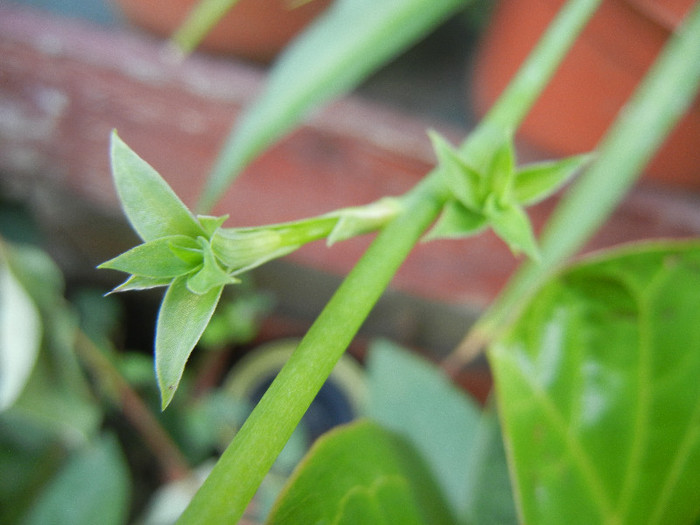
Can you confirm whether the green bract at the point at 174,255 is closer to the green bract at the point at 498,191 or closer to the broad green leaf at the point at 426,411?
the green bract at the point at 498,191

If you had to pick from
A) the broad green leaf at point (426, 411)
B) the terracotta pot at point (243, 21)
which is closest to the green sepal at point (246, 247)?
the broad green leaf at point (426, 411)

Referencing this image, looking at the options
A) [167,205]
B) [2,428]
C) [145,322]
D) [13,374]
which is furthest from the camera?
[145,322]

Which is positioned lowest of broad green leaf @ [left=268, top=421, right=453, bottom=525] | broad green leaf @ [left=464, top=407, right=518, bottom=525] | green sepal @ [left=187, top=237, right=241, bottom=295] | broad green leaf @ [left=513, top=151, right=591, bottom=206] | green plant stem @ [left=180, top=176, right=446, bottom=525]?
broad green leaf @ [left=464, top=407, right=518, bottom=525]

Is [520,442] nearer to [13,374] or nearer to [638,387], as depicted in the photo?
[638,387]

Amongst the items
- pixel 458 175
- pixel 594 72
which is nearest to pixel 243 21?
pixel 594 72

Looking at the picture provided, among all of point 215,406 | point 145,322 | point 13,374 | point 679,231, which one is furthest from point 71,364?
point 679,231

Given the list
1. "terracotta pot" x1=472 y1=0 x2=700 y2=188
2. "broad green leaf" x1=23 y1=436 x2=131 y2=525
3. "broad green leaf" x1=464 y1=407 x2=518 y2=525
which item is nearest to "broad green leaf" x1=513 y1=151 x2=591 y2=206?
"broad green leaf" x1=464 y1=407 x2=518 y2=525

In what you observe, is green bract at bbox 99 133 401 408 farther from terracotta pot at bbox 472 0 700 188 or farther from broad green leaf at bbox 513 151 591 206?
terracotta pot at bbox 472 0 700 188
